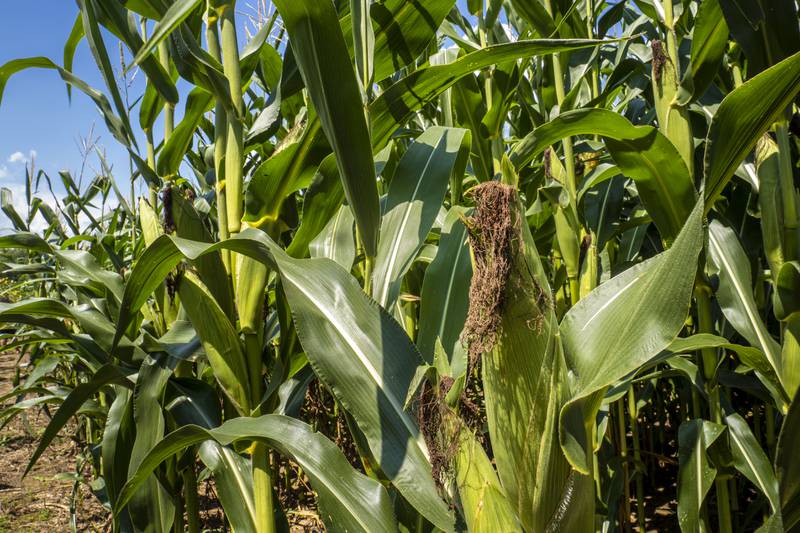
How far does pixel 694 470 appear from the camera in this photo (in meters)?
1.38

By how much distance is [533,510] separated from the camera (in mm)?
849

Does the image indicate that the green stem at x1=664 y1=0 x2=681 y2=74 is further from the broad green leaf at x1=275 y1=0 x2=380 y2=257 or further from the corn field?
the broad green leaf at x1=275 y1=0 x2=380 y2=257

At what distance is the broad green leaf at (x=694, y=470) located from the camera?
133cm

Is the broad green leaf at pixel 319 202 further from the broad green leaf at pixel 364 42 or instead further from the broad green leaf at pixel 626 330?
the broad green leaf at pixel 626 330

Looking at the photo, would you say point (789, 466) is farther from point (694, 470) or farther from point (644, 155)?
point (644, 155)

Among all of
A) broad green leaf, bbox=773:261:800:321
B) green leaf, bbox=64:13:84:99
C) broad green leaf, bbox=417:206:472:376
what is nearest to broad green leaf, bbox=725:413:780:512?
broad green leaf, bbox=773:261:800:321

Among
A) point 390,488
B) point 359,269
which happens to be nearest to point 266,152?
point 359,269

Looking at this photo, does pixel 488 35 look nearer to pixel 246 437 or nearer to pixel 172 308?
pixel 172 308

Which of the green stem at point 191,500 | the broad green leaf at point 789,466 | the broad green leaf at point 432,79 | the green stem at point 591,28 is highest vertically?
the green stem at point 591,28

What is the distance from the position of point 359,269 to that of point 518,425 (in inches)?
39.7

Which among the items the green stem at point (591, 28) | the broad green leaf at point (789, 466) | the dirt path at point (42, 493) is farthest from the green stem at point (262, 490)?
the dirt path at point (42, 493)

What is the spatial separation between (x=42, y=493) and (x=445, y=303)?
3.95m

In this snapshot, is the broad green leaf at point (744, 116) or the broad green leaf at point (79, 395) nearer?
the broad green leaf at point (744, 116)

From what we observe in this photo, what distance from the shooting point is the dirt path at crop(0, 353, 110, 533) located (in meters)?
3.35
